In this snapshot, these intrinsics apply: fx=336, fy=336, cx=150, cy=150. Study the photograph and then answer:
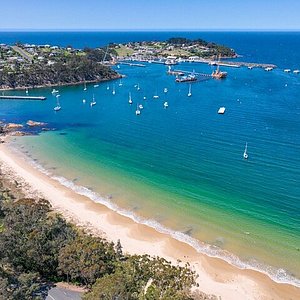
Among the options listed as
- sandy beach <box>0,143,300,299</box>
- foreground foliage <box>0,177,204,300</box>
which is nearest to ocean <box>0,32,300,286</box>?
sandy beach <box>0,143,300,299</box>

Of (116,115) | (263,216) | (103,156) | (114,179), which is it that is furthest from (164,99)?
(263,216)

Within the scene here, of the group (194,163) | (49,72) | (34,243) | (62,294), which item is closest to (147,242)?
(62,294)

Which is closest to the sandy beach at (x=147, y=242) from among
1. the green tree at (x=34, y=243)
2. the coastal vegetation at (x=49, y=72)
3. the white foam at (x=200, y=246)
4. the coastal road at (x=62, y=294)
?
the white foam at (x=200, y=246)

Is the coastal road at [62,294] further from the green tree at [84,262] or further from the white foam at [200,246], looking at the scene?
the white foam at [200,246]

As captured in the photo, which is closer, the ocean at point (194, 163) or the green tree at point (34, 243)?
the green tree at point (34, 243)

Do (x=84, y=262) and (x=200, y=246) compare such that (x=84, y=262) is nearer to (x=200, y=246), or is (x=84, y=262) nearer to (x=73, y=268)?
(x=73, y=268)
